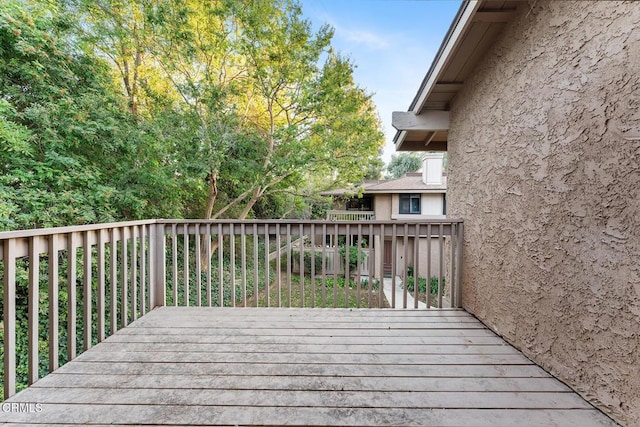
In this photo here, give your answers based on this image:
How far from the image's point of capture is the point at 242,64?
8789 millimetres

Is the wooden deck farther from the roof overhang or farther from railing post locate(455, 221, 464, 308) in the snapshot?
the roof overhang

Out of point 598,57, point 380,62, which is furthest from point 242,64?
point 598,57

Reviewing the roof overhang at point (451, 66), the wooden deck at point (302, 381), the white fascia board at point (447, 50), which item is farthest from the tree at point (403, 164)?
the wooden deck at point (302, 381)

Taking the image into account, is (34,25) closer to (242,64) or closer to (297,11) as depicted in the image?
(242,64)

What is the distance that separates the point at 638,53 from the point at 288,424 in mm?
2688

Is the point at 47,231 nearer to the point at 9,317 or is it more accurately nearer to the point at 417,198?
the point at 9,317

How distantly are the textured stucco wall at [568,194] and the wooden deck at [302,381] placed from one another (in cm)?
32

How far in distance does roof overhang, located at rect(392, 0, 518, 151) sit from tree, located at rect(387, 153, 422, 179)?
22982 mm

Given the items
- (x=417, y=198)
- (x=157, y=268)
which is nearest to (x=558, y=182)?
(x=157, y=268)

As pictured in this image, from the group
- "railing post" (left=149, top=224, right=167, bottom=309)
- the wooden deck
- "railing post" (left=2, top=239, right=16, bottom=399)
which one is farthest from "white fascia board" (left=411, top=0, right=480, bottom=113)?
"railing post" (left=2, top=239, right=16, bottom=399)

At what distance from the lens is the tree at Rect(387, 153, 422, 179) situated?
2644 cm

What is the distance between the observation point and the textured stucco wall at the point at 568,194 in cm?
151

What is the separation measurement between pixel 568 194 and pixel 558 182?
0.39ft

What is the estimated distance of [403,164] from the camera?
26859mm
